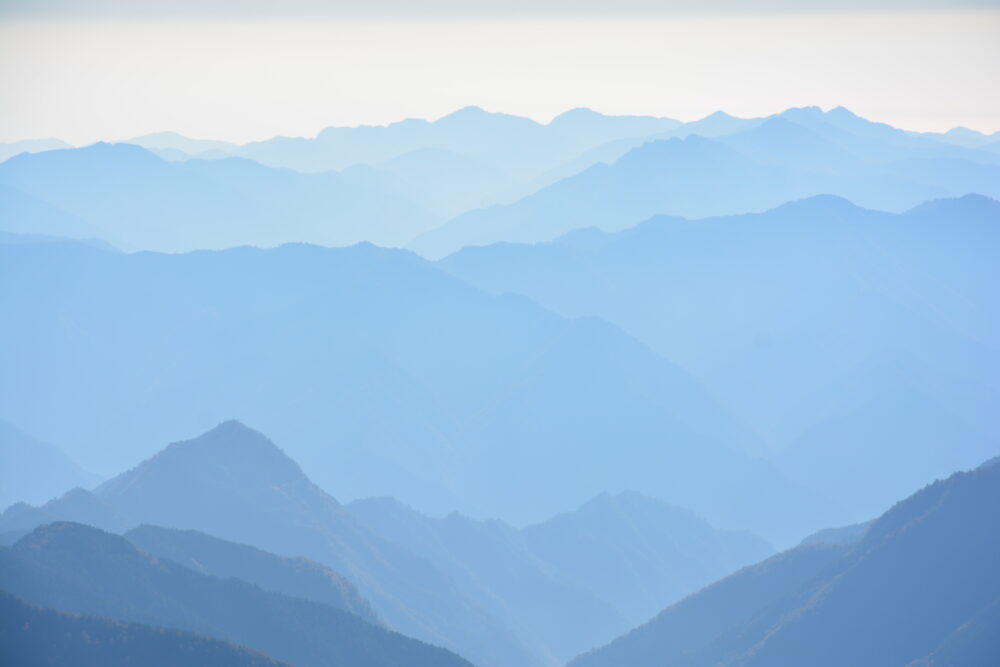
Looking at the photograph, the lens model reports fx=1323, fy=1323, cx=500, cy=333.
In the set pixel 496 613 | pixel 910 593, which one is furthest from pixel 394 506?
pixel 910 593

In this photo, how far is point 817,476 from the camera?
18300 cm

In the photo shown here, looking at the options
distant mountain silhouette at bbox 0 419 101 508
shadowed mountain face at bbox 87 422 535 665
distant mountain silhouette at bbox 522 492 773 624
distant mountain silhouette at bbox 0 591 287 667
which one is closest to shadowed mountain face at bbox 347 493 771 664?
distant mountain silhouette at bbox 522 492 773 624

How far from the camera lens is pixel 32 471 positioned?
527 feet

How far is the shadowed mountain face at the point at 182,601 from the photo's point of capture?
2405 inches

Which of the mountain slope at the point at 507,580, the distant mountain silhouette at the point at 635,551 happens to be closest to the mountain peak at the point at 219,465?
the mountain slope at the point at 507,580

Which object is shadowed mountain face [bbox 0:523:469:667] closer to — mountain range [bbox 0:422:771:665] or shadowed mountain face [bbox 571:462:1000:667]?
mountain range [bbox 0:422:771:665]

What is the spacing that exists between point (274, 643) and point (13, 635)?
1780 cm

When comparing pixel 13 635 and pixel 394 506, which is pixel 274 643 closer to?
pixel 13 635

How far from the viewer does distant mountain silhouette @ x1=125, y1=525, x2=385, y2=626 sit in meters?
75.5

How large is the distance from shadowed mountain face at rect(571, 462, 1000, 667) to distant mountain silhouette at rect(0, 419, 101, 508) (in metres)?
96.8

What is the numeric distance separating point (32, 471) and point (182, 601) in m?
104

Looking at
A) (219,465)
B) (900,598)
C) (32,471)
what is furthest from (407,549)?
(32,471)

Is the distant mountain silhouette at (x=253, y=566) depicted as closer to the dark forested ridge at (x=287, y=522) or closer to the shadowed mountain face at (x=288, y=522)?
the dark forested ridge at (x=287, y=522)

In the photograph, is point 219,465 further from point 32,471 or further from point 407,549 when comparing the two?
point 32,471
